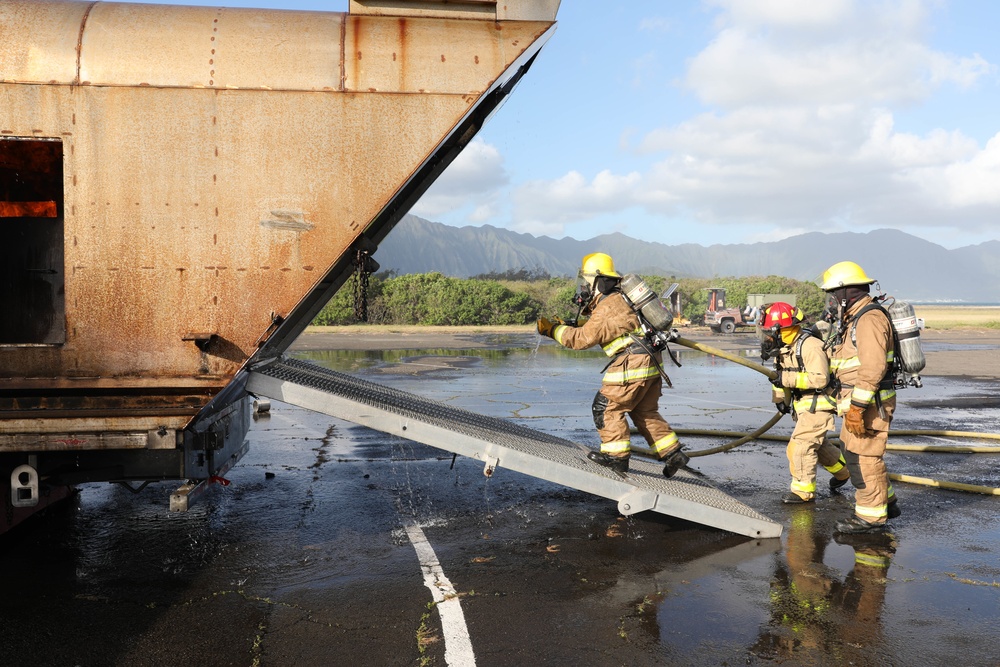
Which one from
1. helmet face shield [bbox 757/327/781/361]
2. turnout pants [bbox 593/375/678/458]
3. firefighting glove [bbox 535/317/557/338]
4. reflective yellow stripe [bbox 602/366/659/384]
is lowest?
turnout pants [bbox 593/375/678/458]

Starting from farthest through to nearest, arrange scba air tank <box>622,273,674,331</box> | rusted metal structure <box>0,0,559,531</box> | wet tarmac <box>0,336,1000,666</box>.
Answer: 1. scba air tank <box>622,273,674,331</box>
2. rusted metal structure <box>0,0,559,531</box>
3. wet tarmac <box>0,336,1000,666</box>

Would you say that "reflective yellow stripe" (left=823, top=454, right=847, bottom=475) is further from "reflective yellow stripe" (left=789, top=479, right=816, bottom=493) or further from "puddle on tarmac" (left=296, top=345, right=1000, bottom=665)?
"reflective yellow stripe" (left=789, top=479, right=816, bottom=493)

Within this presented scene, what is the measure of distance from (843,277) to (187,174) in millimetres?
4584

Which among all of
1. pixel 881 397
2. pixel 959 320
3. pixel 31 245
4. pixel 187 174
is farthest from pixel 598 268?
pixel 959 320

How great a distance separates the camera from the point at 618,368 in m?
5.26

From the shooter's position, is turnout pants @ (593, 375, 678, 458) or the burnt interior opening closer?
the burnt interior opening

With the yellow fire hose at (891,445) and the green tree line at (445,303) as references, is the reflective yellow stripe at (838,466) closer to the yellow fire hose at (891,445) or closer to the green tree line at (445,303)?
the yellow fire hose at (891,445)

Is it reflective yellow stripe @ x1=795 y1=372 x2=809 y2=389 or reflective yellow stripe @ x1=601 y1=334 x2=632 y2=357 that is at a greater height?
reflective yellow stripe @ x1=601 y1=334 x2=632 y2=357

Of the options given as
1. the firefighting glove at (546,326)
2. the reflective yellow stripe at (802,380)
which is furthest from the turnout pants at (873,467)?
the firefighting glove at (546,326)

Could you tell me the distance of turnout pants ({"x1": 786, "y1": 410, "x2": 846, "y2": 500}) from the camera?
18.9 ft

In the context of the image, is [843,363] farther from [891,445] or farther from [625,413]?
[891,445]

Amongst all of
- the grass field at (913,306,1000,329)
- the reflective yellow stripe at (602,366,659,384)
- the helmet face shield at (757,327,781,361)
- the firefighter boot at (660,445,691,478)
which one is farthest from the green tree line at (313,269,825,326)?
the reflective yellow stripe at (602,366,659,384)

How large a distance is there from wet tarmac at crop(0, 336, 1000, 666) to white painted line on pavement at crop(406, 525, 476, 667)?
2 cm

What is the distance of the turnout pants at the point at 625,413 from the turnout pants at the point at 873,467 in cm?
134
